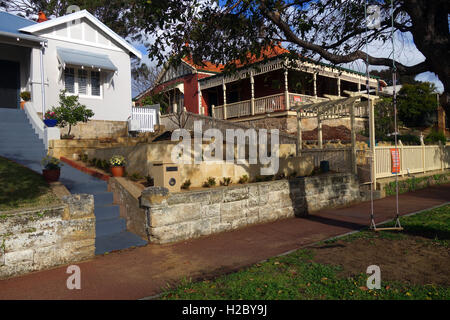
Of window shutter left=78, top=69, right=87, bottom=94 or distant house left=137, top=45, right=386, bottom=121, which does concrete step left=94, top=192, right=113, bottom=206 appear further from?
distant house left=137, top=45, right=386, bottom=121

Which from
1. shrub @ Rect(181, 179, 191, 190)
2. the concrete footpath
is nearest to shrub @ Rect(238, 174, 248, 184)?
the concrete footpath

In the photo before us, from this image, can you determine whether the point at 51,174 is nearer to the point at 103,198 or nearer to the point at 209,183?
the point at 103,198

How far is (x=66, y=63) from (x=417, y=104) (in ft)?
90.7

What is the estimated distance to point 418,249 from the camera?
16.7ft

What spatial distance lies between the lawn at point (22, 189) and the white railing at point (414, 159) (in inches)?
415

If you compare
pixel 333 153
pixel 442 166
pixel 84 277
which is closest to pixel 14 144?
pixel 84 277

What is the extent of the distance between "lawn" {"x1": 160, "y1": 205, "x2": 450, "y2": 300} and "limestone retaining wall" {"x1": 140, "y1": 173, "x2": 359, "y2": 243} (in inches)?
79.5

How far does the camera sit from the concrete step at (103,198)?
6824 millimetres

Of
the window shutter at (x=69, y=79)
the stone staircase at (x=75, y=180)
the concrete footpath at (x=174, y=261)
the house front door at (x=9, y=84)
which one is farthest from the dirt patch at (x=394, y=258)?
the house front door at (x=9, y=84)

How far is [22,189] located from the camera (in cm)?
634

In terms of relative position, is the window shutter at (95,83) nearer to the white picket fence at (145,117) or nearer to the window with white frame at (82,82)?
the window with white frame at (82,82)

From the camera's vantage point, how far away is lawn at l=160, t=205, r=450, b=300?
3.68 metres

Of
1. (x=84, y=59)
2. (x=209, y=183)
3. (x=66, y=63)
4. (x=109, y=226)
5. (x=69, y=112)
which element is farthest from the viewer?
(x=84, y=59)

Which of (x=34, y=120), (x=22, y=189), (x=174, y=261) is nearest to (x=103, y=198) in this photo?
(x=22, y=189)
